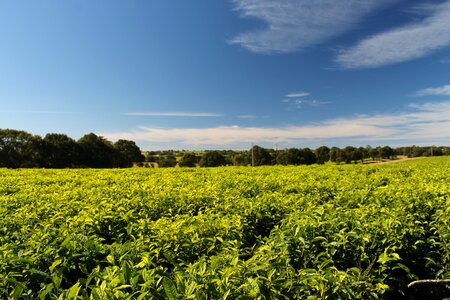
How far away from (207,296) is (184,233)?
156 cm

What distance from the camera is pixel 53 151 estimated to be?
5997cm

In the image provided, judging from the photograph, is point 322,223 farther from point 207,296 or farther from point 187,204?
point 187,204

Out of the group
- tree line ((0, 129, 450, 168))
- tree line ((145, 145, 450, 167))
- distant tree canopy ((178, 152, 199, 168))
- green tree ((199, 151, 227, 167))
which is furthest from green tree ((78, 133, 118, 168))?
green tree ((199, 151, 227, 167))

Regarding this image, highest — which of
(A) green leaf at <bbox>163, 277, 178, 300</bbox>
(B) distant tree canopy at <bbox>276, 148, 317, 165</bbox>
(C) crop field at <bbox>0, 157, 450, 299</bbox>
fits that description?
(B) distant tree canopy at <bbox>276, 148, 317, 165</bbox>

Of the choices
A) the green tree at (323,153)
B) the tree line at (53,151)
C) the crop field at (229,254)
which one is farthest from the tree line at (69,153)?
the crop field at (229,254)

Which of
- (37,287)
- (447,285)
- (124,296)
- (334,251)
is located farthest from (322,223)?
(37,287)

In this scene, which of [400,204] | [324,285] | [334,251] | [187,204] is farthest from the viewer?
[187,204]

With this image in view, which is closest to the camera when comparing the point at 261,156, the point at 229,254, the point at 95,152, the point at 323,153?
the point at 229,254

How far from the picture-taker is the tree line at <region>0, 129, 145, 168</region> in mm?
56781

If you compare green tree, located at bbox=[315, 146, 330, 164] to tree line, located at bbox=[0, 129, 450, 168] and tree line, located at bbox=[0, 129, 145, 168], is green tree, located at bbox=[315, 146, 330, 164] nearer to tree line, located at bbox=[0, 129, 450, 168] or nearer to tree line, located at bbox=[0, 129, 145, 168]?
tree line, located at bbox=[0, 129, 450, 168]

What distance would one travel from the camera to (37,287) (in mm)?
2570

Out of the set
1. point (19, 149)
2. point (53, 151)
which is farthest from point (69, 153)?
point (19, 149)

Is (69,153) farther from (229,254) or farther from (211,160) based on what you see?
(229,254)

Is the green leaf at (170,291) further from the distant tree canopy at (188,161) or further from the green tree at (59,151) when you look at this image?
the distant tree canopy at (188,161)
